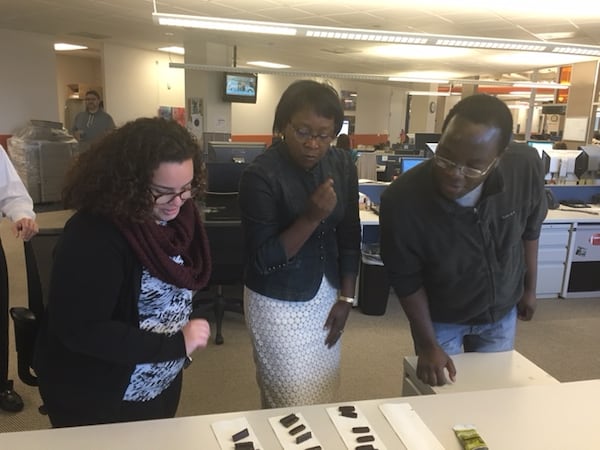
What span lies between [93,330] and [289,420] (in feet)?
1.60

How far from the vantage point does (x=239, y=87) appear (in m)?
8.34

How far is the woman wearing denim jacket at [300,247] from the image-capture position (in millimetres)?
1397

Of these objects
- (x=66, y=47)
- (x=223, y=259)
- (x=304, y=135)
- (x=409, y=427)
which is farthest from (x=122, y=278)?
(x=66, y=47)

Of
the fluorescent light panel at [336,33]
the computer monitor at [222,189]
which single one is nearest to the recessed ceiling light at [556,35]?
the fluorescent light panel at [336,33]

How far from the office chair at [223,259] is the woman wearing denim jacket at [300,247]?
154cm

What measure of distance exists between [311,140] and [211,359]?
6.79ft

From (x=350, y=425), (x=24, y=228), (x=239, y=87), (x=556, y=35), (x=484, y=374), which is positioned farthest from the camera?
(x=239, y=87)

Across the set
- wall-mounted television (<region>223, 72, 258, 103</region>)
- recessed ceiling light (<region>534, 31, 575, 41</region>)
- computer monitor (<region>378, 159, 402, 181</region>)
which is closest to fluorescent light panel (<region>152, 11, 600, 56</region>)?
computer monitor (<region>378, 159, 402, 181</region>)

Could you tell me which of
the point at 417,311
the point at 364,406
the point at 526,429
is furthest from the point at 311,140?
the point at 526,429

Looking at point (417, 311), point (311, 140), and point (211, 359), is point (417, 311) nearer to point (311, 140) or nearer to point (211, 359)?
point (311, 140)

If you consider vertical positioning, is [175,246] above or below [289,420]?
above

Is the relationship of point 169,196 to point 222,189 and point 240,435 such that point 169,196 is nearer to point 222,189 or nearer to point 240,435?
point 240,435

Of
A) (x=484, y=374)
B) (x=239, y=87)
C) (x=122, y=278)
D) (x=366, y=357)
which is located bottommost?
(x=366, y=357)

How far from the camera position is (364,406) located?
4.12ft
